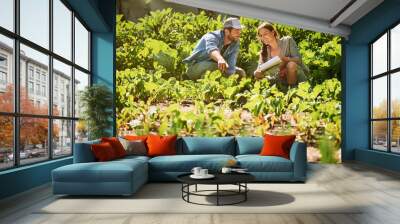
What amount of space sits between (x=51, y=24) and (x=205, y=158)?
10.6ft

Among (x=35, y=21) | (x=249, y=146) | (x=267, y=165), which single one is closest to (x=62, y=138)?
(x=35, y=21)

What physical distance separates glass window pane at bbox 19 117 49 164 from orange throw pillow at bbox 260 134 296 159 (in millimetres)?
3428

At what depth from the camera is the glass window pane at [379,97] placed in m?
8.34

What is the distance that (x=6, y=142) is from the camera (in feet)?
16.0

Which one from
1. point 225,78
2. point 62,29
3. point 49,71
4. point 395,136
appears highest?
point 62,29

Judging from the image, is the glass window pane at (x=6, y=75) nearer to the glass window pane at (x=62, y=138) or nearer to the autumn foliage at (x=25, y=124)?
the autumn foliage at (x=25, y=124)

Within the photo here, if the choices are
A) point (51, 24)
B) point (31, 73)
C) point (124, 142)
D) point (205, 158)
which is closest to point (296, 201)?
point (205, 158)

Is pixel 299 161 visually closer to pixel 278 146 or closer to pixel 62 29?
pixel 278 146

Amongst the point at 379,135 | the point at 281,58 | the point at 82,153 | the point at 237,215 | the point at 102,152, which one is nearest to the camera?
the point at 237,215

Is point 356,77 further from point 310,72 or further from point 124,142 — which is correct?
point 124,142

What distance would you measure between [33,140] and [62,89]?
55.5 inches

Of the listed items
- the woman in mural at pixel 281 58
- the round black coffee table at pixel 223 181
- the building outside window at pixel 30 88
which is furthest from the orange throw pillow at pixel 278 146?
the building outside window at pixel 30 88

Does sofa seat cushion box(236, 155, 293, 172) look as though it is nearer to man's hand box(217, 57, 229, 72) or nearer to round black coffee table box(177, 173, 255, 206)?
round black coffee table box(177, 173, 255, 206)

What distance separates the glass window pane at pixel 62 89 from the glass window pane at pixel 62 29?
0.24 meters
